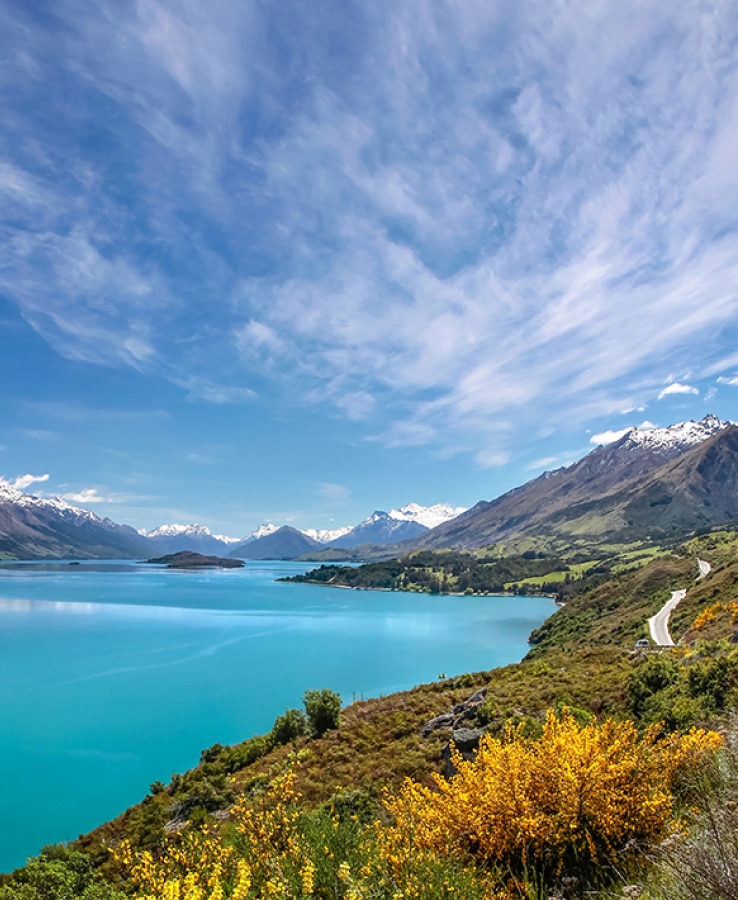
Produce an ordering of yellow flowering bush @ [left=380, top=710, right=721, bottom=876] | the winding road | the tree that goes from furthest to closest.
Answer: the winding road, the tree, yellow flowering bush @ [left=380, top=710, right=721, bottom=876]

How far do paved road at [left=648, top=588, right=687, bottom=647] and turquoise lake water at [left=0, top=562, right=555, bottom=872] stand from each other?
2498 centimetres

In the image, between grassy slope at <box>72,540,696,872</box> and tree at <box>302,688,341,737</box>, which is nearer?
grassy slope at <box>72,540,696,872</box>

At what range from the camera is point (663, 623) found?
57.6 meters

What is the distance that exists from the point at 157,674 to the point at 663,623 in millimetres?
60624

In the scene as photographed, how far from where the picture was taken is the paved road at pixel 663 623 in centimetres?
4727

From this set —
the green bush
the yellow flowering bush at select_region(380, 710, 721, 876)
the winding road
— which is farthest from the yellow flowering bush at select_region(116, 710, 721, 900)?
the winding road

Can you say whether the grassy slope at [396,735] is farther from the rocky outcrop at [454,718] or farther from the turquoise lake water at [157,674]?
the turquoise lake water at [157,674]

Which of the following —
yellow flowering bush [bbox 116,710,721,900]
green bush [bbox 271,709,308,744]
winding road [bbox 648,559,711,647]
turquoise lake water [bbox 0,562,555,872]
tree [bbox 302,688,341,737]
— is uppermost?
yellow flowering bush [bbox 116,710,721,900]

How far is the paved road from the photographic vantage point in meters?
47.3

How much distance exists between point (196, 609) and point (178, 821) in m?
126

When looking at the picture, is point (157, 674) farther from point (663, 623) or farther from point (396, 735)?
point (663, 623)

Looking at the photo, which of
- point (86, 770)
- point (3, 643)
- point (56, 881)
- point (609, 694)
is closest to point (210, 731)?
point (86, 770)

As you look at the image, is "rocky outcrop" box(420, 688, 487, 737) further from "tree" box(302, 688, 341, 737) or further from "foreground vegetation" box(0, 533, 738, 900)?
"tree" box(302, 688, 341, 737)

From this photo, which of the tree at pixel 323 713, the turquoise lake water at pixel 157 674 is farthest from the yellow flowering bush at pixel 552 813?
the turquoise lake water at pixel 157 674
